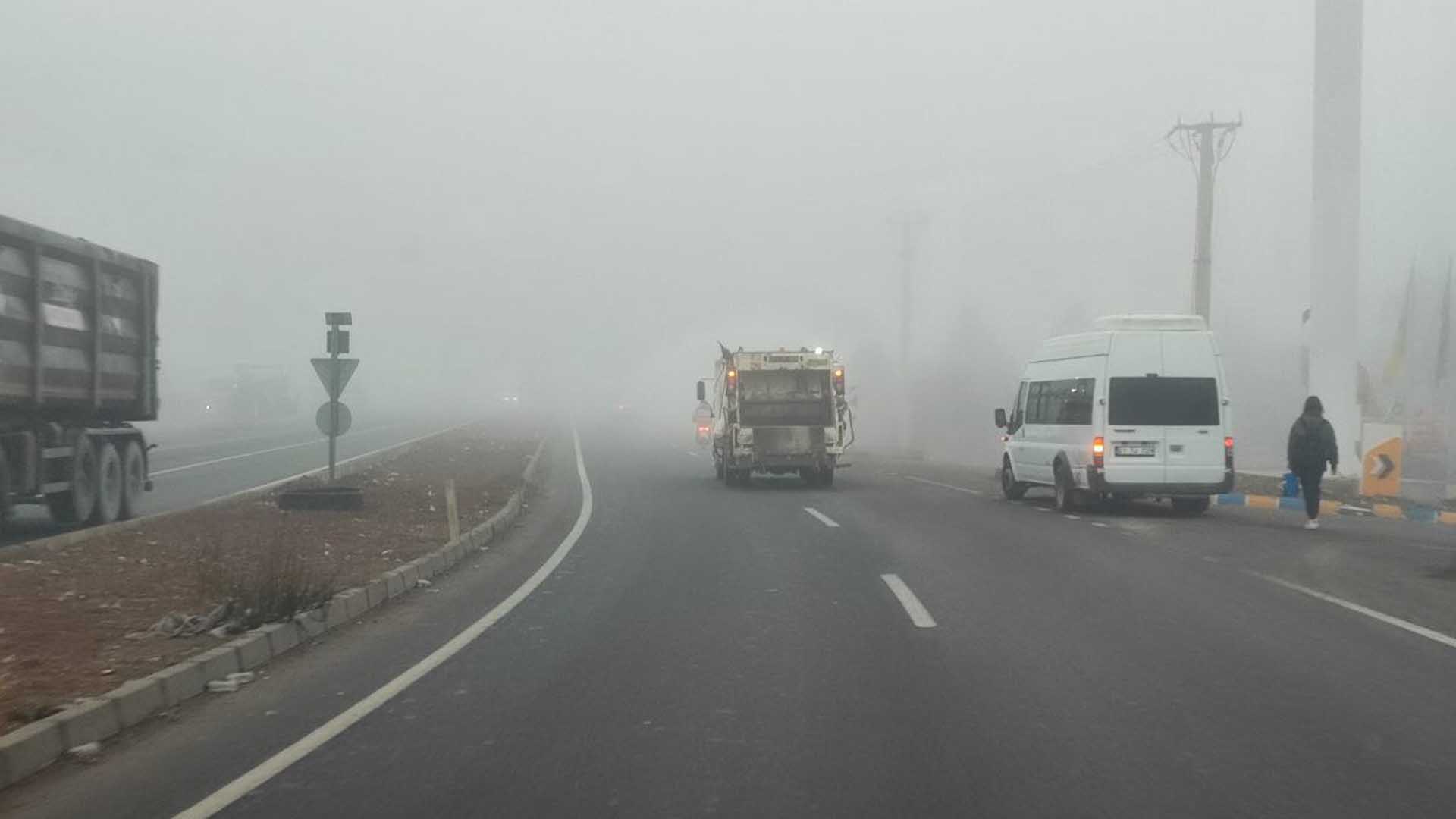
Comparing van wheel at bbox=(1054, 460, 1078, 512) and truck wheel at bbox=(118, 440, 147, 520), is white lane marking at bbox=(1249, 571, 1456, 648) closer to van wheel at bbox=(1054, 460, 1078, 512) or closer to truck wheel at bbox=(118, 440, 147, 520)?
van wheel at bbox=(1054, 460, 1078, 512)

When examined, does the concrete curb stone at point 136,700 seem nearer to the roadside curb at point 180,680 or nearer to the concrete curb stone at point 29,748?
the roadside curb at point 180,680

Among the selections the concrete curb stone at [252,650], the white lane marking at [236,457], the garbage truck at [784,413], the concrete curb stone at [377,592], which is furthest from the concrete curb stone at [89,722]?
the white lane marking at [236,457]

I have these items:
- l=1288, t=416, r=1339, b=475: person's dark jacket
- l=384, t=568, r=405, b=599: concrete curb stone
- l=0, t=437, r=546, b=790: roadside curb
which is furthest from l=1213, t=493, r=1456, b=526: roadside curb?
l=0, t=437, r=546, b=790: roadside curb

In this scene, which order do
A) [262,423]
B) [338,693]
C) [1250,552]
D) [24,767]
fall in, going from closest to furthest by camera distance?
[24,767] < [338,693] < [1250,552] < [262,423]

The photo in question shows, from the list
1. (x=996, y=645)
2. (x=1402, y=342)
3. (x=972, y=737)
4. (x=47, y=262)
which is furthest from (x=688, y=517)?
(x=1402, y=342)

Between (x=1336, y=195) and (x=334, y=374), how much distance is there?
26.9m

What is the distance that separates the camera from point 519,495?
21391 mm

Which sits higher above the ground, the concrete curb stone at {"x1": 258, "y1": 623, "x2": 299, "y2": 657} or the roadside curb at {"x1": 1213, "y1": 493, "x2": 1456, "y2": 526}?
the roadside curb at {"x1": 1213, "y1": 493, "x2": 1456, "y2": 526}

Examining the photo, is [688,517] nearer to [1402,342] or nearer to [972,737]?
[972,737]

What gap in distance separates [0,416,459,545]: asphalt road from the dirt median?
2022 mm

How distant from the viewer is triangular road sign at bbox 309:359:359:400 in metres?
18.9

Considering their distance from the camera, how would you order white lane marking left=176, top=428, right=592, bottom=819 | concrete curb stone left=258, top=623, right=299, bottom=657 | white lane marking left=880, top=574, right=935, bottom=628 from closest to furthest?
1. white lane marking left=176, top=428, right=592, bottom=819
2. concrete curb stone left=258, top=623, right=299, bottom=657
3. white lane marking left=880, top=574, right=935, bottom=628

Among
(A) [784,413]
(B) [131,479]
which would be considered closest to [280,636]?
(B) [131,479]

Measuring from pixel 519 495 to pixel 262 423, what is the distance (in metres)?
57.3
